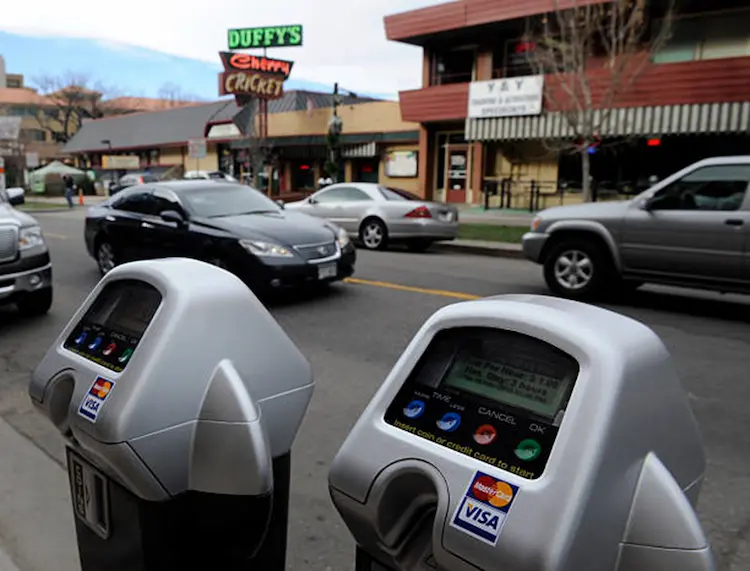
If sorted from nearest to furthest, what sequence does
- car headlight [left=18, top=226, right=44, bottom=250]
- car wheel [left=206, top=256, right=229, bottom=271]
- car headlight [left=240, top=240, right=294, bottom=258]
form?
car headlight [left=18, top=226, right=44, bottom=250] → car headlight [left=240, top=240, right=294, bottom=258] → car wheel [left=206, top=256, right=229, bottom=271]

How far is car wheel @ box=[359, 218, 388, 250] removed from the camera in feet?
41.7

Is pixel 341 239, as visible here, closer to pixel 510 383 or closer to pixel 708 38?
pixel 510 383

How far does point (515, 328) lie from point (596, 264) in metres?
6.82

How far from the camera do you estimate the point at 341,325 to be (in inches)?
258

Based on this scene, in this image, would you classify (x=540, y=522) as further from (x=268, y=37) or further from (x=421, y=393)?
(x=268, y=37)

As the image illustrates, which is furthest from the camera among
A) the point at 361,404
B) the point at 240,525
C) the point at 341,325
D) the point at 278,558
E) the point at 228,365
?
the point at 341,325

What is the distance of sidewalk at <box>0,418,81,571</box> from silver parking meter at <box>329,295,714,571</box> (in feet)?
6.21

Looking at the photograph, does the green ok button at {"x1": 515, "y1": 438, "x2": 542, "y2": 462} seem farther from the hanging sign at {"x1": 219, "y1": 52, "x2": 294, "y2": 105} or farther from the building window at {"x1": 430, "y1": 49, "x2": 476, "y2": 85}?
the hanging sign at {"x1": 219, "y1": 52, "x2": 294, "y2": 105}

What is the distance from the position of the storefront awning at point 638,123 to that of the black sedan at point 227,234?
9.43 metres

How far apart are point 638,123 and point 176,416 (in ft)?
59.1

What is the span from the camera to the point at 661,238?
7.18 meters

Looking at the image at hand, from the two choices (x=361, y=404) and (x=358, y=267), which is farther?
(x=358, y=267)

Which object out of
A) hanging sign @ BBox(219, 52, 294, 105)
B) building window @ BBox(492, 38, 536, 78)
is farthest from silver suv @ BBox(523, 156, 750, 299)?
hanging sign @ BBox(219, 52, 294, 105)

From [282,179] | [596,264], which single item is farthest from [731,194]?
[282,179]
